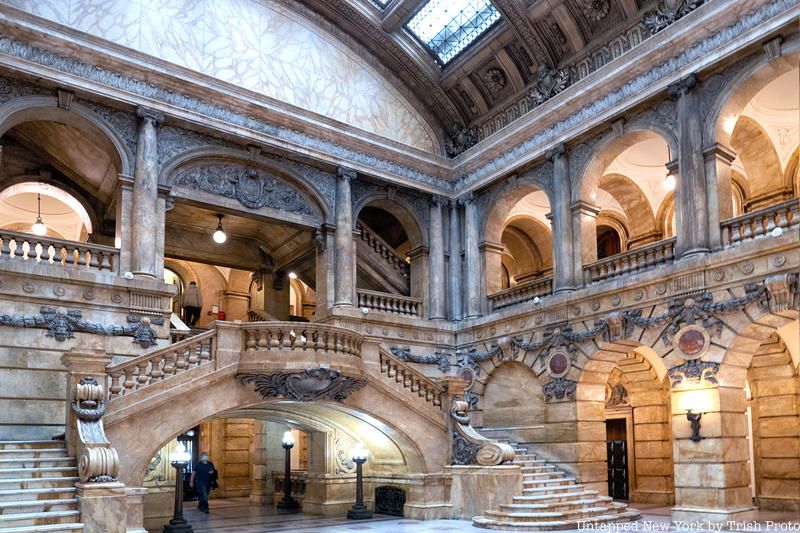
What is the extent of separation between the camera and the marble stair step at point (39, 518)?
31.7ft

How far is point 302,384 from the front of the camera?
43.9 ft

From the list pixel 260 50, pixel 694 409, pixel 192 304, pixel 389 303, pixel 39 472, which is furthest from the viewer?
pixel 192 304

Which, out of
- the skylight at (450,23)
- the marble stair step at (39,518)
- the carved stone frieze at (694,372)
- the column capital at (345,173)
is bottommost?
the marble stair step at (39,518)

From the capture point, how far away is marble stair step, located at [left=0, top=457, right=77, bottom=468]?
36.6 feet

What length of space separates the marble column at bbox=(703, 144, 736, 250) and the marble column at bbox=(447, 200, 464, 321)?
7573 millimetres

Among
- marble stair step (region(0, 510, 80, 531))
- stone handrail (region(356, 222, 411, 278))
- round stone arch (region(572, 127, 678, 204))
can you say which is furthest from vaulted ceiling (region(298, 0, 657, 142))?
marble stair step (region(0, 510, 80, 531))

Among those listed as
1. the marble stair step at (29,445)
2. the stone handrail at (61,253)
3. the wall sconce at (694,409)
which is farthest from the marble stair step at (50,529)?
the wall sconce at (694,409)

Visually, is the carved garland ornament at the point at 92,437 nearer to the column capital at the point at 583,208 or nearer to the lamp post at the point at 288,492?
the lamp post at the point at 288,492

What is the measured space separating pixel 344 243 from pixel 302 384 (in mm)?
6006

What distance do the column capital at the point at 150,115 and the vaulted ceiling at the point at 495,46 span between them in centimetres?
565

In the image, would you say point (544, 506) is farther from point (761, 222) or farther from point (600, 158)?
point (600, 158)

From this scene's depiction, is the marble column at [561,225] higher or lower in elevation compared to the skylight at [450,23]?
lower

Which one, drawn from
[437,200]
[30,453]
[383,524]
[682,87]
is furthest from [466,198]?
[30,453]

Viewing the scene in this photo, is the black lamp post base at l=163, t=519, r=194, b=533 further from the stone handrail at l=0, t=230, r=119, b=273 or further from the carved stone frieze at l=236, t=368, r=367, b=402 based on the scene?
the stone handrail at l=0, t=230, r=119, b=273
